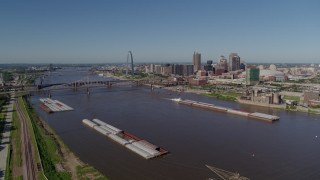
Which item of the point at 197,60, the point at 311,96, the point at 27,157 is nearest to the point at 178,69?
the point at 197,60

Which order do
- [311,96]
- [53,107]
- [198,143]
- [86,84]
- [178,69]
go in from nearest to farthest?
[198,143] < [53,107] < [311,96] < [86,84] < [178,69]

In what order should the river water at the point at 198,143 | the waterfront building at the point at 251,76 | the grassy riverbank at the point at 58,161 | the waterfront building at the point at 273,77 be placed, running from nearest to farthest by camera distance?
the grassy riverbank at the point at 58,161 → the river water at the point at 198,143 → the waterfront building at the point at 251,76 → the waterfront building at the point at 273,77

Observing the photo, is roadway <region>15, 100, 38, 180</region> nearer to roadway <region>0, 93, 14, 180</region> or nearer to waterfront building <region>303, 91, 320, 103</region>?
roadway <region>0, 93, 14, 180</region>

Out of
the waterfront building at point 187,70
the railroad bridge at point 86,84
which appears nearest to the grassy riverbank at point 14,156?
the railroad bridge at point 86,84

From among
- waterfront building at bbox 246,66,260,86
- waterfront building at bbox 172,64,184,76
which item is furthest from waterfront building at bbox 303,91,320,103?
waterfront building at bbox 172,64,184,76

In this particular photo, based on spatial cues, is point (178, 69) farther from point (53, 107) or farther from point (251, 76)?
point (53, 107)

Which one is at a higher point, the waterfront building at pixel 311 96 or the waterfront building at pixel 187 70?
the waterfront building at pixel 187 70

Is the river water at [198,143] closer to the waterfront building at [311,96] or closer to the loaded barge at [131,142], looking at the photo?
the loaded barge at [131,142]
